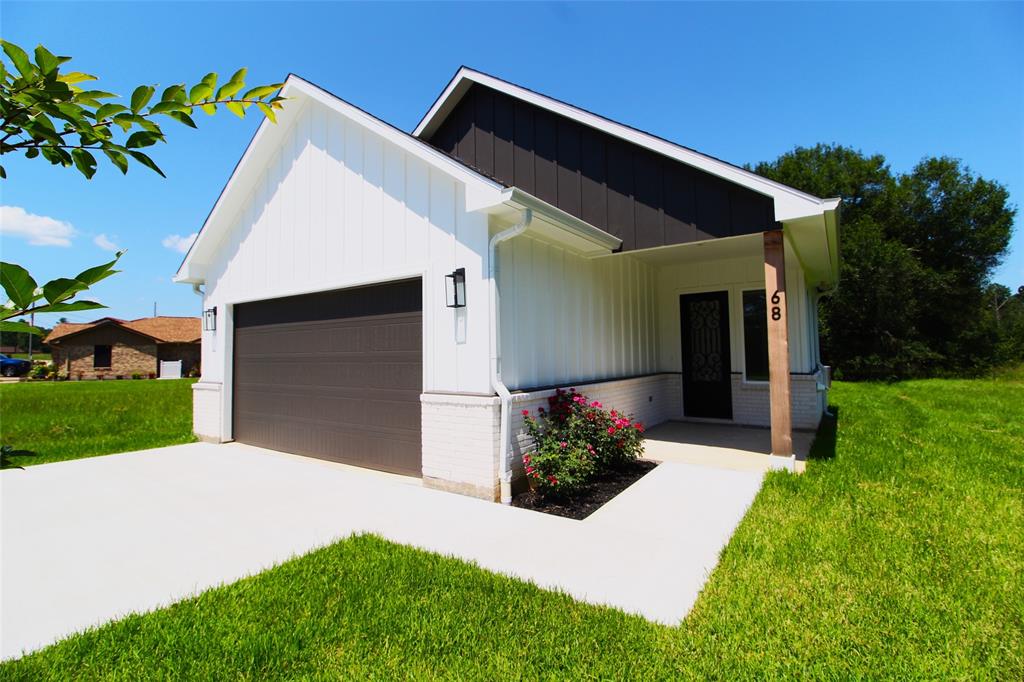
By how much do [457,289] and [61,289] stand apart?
4.60m

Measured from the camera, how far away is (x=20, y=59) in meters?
0.95

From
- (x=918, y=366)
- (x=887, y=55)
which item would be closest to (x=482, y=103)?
(x=887, y=55)

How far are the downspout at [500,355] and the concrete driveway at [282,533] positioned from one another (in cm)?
38

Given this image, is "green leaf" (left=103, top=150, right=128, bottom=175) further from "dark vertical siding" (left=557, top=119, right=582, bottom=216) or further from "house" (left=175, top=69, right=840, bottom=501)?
"dark vertical siding" (left=557, top=119, right=582, bottom=216)

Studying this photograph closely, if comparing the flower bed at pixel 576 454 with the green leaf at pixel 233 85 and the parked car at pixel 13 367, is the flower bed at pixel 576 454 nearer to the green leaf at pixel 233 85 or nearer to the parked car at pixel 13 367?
the green leaf at pixel 233 85

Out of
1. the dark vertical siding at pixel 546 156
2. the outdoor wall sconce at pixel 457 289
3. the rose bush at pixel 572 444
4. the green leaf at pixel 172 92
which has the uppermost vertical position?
the dark vertical siding at pixel 546 156

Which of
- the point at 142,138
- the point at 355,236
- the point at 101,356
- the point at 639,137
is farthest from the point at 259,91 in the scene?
the point at 101,356

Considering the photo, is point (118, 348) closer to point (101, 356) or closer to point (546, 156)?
point (101, 356)

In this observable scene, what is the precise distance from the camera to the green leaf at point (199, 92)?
114 cm

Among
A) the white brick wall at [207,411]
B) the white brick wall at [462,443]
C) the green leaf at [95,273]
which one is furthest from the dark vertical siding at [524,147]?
the green leaf at [95,273]

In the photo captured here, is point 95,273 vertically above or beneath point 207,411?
above

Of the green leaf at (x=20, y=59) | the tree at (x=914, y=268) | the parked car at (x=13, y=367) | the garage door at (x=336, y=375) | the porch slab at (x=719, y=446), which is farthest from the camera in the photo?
the parked car at (x=13, y=367)

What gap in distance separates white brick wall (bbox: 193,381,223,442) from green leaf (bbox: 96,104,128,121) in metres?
8.80

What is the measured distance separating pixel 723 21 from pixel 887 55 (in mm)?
3112
